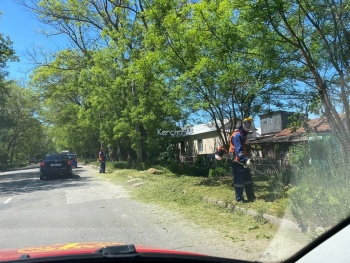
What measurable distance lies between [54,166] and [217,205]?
575 inches

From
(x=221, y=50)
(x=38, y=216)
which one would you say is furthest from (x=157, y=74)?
(x=38, y=216)

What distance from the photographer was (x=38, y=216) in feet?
32.0

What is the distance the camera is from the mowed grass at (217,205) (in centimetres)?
723

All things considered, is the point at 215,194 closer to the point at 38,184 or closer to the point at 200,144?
the point at 38,184

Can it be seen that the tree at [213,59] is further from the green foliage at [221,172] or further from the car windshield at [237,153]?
the green foliage at [221,172]

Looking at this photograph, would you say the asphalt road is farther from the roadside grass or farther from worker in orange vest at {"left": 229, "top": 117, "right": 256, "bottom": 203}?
worker in orange vest at {"left": 229, "top": 117, "right": 256, "bottom": 203}

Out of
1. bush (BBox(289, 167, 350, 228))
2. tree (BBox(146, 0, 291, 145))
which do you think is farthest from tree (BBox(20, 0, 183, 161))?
bush (BBox(289, 167, 350, 228))

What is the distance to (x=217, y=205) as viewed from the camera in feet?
32.8

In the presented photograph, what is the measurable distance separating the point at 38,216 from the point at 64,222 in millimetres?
1356

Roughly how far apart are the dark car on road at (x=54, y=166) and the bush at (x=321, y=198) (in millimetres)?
17639

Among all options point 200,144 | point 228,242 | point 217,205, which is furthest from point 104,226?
point 200,144

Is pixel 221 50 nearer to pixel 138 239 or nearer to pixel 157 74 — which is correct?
pixel 157 74

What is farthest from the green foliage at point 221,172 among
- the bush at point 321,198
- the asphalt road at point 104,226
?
the bush at point 321,198

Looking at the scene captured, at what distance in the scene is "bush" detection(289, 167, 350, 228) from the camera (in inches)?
223
